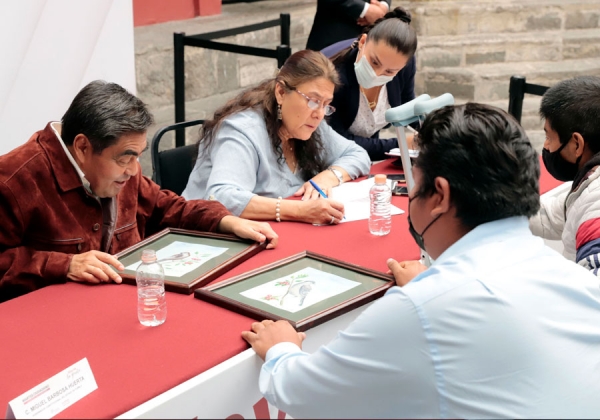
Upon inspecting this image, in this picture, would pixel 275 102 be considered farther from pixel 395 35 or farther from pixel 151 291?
pixel 151 291

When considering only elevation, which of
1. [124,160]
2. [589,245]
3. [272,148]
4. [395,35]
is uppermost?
[395,35]

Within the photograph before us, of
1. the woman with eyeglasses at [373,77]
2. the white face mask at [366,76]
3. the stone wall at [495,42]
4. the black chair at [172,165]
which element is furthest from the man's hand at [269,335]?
the stone wall at [495,42]

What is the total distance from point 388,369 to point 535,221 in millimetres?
1584

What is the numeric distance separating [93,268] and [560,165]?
1.49 meters

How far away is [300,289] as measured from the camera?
2092 mm

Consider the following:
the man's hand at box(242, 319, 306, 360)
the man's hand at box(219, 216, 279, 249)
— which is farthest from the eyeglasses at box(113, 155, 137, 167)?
the man's hand at box(242, 319, 306, 360)

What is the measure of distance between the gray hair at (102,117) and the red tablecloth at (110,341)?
423mm

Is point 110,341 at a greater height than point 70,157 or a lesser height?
lesser

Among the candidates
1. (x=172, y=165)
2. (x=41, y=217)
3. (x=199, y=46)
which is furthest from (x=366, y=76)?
(x=41, y=217)

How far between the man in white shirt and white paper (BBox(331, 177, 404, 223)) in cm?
114

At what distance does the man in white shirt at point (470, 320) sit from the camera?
4.45 feet

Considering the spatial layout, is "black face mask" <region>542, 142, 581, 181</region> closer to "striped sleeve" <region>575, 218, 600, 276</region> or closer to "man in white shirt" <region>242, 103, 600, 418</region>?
"striped sleeve" <region>575, 218, 600, 276</region>

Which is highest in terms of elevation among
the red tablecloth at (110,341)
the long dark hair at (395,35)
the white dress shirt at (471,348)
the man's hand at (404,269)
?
the long dark hair at (395,35)

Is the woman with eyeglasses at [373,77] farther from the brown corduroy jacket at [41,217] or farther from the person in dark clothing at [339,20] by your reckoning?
the brown corduroy jacket at [41,217]
